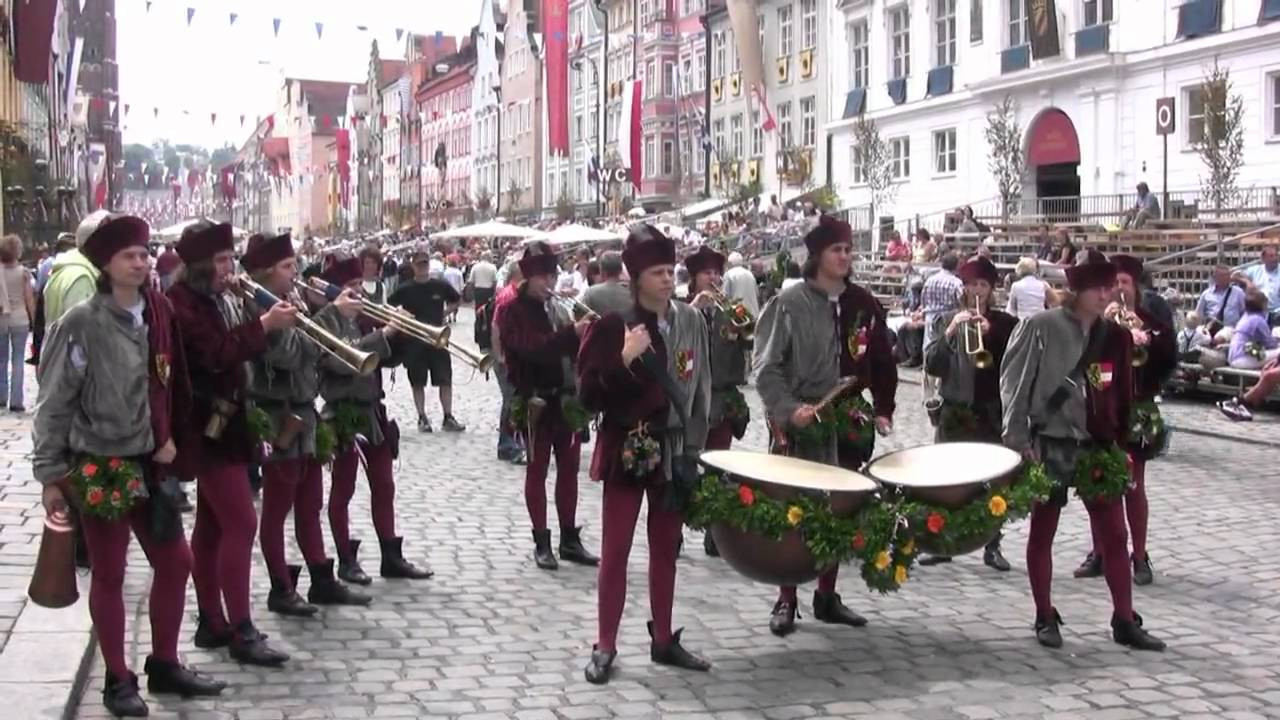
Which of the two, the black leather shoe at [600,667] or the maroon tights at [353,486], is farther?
the maroon tights at [353,486]

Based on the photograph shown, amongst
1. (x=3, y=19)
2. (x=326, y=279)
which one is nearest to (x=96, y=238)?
(x=326, y=279)

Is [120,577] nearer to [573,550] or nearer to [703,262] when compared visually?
[573,550]

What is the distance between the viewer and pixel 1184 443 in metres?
14.8

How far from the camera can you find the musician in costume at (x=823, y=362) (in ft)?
24.1

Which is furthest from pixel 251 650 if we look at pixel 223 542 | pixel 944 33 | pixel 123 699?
pixel 944 33

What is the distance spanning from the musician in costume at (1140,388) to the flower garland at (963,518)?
1.52 m

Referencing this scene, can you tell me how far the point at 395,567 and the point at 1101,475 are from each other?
3.89m

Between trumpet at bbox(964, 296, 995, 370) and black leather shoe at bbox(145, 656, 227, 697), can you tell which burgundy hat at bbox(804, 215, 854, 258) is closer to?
trumpet at bbox(964, 296, 995, 370)

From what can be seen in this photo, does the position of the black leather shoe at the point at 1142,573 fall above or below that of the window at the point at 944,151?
below

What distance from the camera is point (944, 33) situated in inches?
1586

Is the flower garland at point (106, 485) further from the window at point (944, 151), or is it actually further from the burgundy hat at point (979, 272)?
the window at point (944, 151)

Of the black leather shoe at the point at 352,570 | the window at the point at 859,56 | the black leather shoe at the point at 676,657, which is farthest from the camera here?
the window at the point at 859,56

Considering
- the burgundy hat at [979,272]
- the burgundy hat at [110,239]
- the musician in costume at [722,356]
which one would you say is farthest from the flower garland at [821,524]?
the musician in costume at [722,356]

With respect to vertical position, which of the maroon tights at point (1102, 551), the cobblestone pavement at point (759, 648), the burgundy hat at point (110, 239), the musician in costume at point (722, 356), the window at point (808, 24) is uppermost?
the window at point (808, 24)
